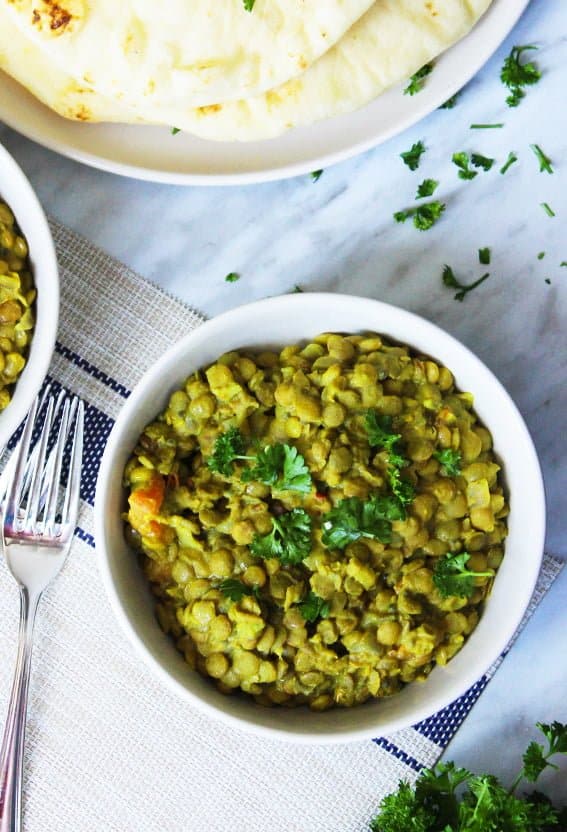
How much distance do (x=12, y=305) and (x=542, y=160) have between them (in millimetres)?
2245

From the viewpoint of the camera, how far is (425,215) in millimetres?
4059

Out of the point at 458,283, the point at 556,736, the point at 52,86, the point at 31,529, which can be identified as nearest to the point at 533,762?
the point at 556,736

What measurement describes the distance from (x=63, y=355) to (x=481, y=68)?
212 centimetres

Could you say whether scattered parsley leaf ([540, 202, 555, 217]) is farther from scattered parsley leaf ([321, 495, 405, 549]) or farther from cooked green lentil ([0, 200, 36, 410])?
cooked green lentil ([0, 200, 36, 410])

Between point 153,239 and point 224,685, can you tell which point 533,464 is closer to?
point 224,685

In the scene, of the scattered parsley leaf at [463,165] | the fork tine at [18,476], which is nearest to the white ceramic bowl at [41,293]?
the fork tine at [18,476]

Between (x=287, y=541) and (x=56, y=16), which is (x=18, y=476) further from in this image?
(x=56, y=16)

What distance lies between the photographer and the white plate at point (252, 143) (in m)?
3.76

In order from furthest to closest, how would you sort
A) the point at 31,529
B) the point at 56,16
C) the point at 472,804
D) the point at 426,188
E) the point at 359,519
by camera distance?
the point at 426,188, the point at 31,529, the point at 472,804, the point at 56,16, the point at 359,519

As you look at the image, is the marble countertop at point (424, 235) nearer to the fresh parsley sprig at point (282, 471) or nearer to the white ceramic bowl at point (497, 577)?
the white ceramic bowl at point (497, 577)

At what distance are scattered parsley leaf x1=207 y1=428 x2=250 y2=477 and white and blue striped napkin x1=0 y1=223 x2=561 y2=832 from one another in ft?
2.86

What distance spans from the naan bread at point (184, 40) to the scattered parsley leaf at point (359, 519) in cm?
150

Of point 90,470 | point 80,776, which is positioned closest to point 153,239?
point 90,470

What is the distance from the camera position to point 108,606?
4.08 metres
